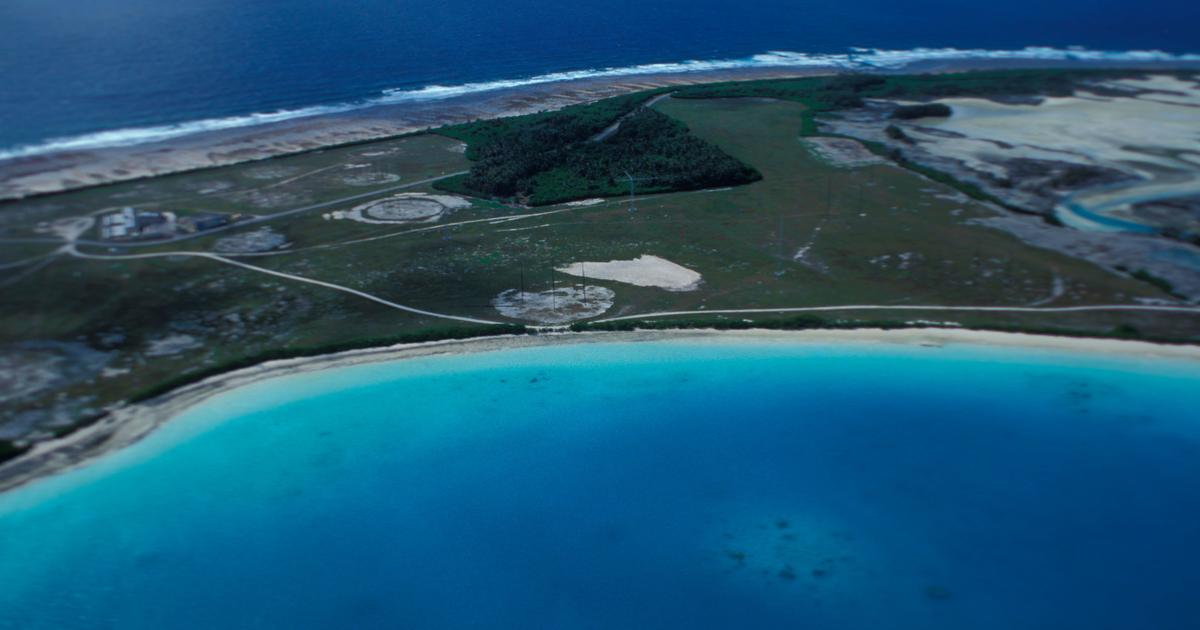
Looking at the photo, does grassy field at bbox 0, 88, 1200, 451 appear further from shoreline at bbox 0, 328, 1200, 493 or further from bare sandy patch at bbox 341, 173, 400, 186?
shoreline at bbox 0, 328, 1200, 493

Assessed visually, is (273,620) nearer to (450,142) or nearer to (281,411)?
(281,411)

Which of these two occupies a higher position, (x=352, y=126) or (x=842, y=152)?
(x=352, y=126)

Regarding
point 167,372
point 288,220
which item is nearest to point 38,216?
point 288,220

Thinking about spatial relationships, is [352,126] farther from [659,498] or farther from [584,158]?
[659,498]

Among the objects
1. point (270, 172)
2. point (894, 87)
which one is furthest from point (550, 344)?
point (894, 87)

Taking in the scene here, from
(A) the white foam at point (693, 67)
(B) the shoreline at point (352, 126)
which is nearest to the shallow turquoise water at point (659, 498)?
(B) the shoreline at point (352, 126)

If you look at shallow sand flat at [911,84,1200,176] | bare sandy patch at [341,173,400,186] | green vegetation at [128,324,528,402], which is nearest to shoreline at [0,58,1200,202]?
bare sandy patch at [341,173,400,186]

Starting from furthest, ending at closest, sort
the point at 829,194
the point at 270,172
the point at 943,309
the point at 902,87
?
the point at 902,87
the point at 270,172
the point at 829,194
the point at 943,309
